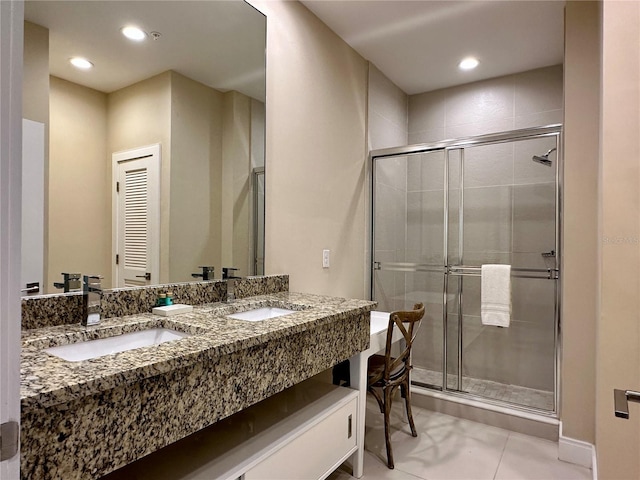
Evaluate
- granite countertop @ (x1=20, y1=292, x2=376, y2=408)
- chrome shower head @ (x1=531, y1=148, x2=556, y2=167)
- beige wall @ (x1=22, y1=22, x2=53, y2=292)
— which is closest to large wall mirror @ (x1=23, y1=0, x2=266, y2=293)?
beige wall @ (x1=22, y1=22, x2=53, y2=292)

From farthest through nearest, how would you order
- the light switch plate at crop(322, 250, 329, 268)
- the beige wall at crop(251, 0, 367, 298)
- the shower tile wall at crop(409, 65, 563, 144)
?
the shower tile wall at crop(409, 65, 563, 144) → the light switch plate at crop(322, 250, 329, 268) → the beige wall at crop(251, 0, 367, 298)

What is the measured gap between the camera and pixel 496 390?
2.81m

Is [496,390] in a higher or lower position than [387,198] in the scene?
lower

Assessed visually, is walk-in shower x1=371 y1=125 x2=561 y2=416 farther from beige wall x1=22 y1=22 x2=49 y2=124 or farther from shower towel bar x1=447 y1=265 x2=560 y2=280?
beige wall x1=22 y1=22 x2=49 y2=124

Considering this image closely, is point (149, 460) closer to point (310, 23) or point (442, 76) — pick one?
point (310, 23)

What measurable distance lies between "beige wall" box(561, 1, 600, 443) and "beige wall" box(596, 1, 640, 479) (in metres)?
0.94

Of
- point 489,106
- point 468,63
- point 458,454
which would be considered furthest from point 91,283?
point 489,106

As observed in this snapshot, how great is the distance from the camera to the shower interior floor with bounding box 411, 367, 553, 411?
2578 mm

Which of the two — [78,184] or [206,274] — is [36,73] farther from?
[206,274]

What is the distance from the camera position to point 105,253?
1.43m

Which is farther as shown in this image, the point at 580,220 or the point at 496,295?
the point at 496,295

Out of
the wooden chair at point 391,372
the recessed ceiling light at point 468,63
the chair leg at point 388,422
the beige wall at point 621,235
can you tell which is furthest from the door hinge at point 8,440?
the recessed ceiling light at point 468,63

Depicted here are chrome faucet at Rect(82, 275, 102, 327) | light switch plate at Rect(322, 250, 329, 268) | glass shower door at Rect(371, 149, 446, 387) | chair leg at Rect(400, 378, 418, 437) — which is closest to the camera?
chrome faucet at Rect(82, 275, 102, 327)

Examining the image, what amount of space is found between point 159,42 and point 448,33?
196cm
